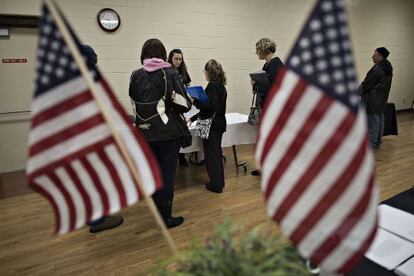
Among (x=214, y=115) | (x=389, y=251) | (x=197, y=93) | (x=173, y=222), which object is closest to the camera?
(x=389, y=251)

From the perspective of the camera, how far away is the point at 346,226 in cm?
68

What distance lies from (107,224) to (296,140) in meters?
2.29

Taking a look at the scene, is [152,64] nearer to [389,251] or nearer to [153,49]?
[153,49]

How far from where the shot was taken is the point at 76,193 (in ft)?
2.66

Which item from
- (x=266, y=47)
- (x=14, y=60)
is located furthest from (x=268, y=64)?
(x=14, y=60)

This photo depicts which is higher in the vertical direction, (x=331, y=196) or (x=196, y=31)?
(x=196, y=31)

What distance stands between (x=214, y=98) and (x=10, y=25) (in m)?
3.14

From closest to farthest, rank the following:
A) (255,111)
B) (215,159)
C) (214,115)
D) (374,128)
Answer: (214,115)
(215,159)
(255,111)
(374,128)

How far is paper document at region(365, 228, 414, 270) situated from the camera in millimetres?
895

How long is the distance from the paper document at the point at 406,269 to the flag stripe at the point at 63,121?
3.23ft

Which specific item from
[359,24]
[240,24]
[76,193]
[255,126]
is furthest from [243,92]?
[76,193]

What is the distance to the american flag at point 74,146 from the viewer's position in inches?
29.1

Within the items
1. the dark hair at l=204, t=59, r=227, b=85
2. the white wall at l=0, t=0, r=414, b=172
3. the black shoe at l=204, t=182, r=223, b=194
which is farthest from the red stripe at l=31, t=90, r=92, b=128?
the white wall at l=0, t=0, r=414, b=172

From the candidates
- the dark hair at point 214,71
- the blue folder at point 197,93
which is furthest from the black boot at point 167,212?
the dark hair at point 214,71
